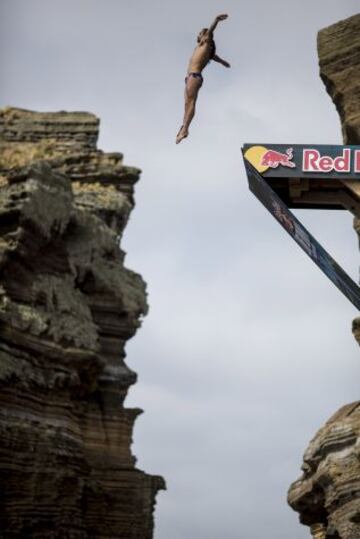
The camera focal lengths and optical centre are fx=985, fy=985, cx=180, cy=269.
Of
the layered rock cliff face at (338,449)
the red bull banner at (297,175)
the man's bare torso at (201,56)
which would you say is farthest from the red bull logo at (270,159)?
the layered rock cliff face at (338,449)

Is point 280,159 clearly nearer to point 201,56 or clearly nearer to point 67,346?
point 201,56

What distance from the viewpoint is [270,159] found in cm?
1053

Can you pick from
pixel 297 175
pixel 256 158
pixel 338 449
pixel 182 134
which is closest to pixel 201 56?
pixel 182 134

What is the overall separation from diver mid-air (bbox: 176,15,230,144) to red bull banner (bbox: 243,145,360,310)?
759 mm

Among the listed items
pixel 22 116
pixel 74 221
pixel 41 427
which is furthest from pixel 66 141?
pixel 41 427

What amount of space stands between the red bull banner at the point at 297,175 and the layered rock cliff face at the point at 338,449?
7.38m

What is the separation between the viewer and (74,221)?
4094 centimetres

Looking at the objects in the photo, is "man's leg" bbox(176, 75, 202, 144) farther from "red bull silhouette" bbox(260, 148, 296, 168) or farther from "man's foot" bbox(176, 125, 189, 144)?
"red bull silhouette" bbox(260, 148, 296, 168)

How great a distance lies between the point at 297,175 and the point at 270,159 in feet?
1.10

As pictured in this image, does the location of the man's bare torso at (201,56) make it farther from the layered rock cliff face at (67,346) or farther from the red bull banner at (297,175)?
the layered rock cliff face at (67,346)

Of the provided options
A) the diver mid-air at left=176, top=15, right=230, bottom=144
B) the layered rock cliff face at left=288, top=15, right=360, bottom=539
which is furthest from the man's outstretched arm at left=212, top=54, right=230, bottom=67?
the layered rock cliff face at left=288, top=15, right=360, bottom=539

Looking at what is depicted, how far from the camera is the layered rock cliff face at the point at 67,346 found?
33781 mm

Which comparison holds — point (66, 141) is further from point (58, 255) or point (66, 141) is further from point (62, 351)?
point (62, 351)

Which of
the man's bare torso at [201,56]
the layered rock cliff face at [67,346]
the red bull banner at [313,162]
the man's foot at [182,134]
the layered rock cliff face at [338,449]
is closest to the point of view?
the red bull banner at [313,162]
